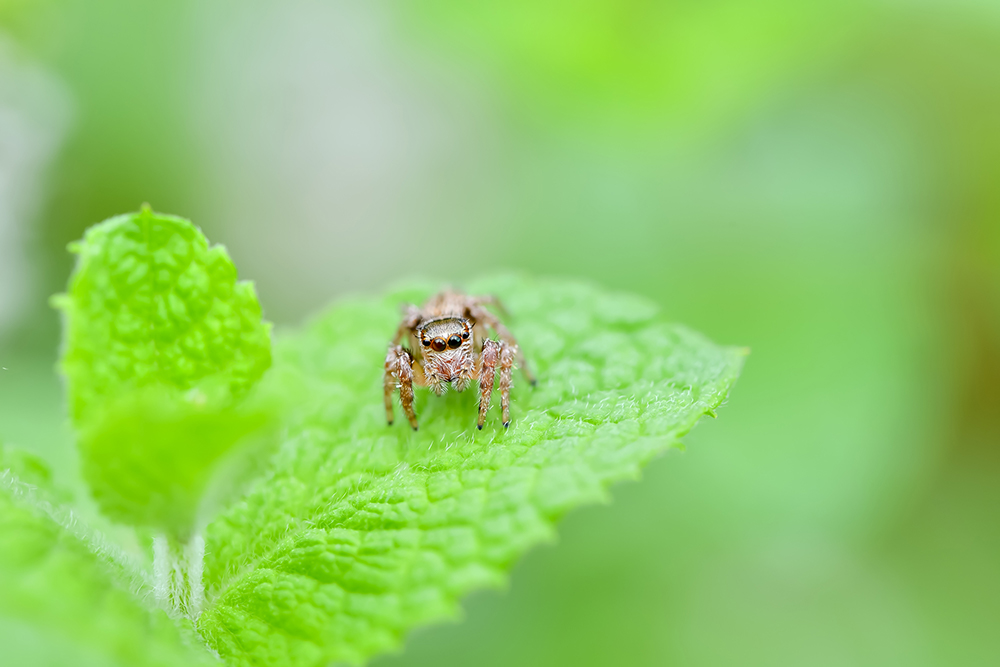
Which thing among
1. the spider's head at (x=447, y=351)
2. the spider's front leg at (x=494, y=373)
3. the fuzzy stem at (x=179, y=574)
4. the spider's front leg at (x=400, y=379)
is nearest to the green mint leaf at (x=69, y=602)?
the fuzzy stem at (x=179, y=574)

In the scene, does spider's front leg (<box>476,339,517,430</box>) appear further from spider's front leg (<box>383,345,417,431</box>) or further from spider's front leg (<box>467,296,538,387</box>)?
spider's front leg (<box>383,345,417,431</box>)

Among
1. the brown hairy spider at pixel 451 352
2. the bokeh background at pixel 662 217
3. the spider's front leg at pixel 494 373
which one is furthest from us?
the bokeh background at pixel 662 217

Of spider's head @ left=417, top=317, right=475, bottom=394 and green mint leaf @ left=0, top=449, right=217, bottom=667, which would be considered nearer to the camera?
green mint leaf @ left=0, top=449, right=217, bottom=667

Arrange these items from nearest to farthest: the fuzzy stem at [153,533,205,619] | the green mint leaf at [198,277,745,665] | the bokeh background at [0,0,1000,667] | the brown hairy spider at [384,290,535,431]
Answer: the green mint leaf at [198,277,745,665] < the fuzzy stem at [153,533,205,619] < the brown hairy spider at [384,290,535,431] < the bokeh background at [0,0,1000,667]

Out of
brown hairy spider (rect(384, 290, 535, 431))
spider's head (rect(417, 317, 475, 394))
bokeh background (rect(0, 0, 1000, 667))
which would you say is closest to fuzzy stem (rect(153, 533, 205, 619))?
brown hairy spider (rect(384, 290, 535, 431))

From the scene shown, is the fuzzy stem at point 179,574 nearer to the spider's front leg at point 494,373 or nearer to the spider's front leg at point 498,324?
the spider's front leg at point 494,373

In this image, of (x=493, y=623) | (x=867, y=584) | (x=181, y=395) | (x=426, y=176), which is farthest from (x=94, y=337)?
(x=426, y=176)

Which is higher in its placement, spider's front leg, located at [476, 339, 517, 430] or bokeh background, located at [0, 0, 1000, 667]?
bokeh background, located at [0, 0, 1000, 667]
